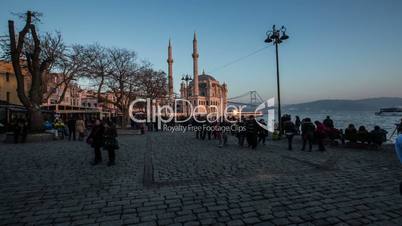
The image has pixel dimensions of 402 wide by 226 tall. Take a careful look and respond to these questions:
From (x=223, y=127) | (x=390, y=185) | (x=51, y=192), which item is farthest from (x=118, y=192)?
(x=223, y=127)

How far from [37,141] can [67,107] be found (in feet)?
70.5

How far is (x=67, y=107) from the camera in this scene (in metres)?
34.0

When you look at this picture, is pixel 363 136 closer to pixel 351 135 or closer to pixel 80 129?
pixel 351 135

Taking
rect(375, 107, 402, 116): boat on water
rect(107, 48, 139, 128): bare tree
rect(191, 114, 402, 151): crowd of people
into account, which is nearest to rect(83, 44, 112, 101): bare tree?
rect(107, 48, 139, 128): bare tree

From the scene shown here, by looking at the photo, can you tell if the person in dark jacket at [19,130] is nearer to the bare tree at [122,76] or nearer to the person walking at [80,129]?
the person walking at [80,129]

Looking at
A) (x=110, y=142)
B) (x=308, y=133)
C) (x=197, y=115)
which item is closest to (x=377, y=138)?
(x=308, y=133)

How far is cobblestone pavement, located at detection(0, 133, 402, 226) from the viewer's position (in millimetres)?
3602

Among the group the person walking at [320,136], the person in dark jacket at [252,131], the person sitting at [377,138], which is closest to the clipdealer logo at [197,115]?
the person in dark jacket at [252,131]

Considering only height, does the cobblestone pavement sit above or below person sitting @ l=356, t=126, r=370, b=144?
below

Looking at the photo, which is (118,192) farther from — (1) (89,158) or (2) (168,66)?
(2) (168,66)

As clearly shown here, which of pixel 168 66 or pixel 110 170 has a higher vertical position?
pixel 168 66

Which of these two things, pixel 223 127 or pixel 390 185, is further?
pixel 223 127

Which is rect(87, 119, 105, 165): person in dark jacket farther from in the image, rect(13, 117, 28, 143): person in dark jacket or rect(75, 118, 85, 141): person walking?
rect(13, 117, 28, 143): person in dark jacket

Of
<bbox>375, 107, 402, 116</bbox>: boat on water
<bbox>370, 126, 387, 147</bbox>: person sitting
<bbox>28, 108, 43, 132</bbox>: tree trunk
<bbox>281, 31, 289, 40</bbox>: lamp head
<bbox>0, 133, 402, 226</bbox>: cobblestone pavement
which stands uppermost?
<bbox>281, 31, 289, 40</bbox>: lamp head
